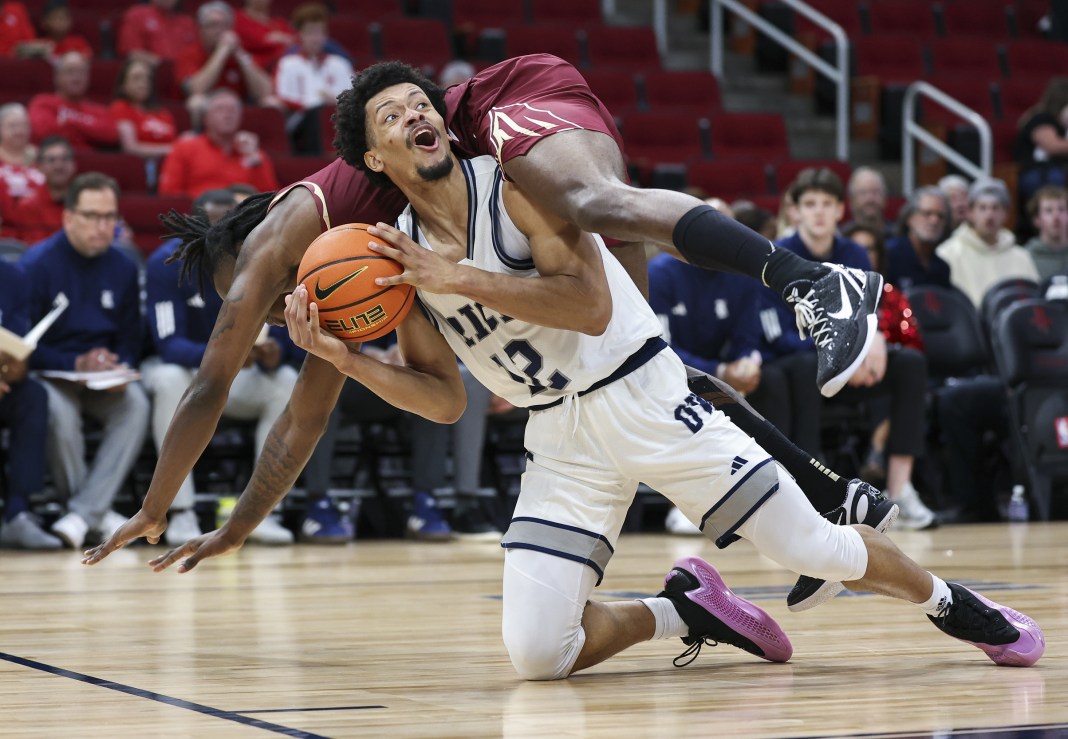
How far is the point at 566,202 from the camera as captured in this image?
328 centimetres

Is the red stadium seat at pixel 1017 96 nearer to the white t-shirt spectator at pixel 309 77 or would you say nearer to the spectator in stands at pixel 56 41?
the white t-shirt spectator at pixel 309 77

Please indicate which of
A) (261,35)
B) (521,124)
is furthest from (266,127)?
(521,124)

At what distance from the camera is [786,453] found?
3840mm

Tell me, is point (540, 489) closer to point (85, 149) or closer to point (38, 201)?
point (38, 201)

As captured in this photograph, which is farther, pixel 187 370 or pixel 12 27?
pixel 12 27

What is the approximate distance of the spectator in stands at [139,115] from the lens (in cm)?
898

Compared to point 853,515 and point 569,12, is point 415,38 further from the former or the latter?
point 853,515

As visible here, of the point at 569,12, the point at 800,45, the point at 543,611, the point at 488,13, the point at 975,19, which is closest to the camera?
the point at 543,611

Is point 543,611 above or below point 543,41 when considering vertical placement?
above

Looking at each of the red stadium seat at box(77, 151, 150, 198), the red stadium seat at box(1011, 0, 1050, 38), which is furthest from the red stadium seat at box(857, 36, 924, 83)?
the red stadium seat at box(77, 151, 150, 198)

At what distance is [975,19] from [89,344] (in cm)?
952

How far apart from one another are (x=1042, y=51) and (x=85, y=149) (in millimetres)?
8518

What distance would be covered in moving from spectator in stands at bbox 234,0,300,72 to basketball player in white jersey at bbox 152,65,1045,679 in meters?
7.12

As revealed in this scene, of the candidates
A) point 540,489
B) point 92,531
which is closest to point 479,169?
point 540,489
